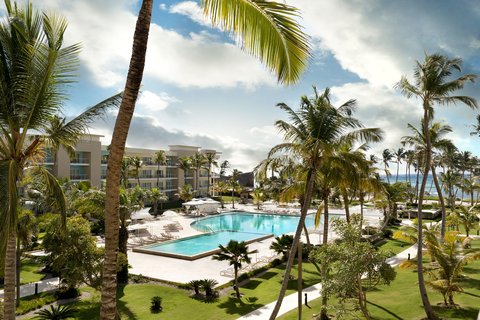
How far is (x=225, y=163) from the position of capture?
3910 inches

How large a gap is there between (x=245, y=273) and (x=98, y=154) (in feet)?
115

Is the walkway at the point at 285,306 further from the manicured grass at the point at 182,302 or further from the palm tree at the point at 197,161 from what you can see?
the palm tree at the point at 197,161

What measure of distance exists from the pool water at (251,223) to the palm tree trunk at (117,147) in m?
33.9

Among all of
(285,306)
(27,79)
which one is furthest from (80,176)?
(27,79)

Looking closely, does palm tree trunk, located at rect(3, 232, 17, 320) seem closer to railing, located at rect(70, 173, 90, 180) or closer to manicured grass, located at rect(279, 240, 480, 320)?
manicured grass, located at rect(279, 240, 480, 320)

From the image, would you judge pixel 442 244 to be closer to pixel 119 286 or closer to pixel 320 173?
pixel 320 173

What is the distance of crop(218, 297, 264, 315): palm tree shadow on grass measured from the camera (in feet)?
55.2

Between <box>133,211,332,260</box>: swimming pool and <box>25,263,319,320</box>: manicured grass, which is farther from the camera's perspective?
<box>133,211,332,260</box>: swimming pool

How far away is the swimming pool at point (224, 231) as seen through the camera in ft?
97.0

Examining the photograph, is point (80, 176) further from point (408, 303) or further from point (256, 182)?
point (408, 303)

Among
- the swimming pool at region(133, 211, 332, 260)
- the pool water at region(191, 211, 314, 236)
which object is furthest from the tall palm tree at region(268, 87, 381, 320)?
the pool water at region(191, 211, 314, 236)

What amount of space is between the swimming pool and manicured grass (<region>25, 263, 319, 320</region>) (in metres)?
7.40

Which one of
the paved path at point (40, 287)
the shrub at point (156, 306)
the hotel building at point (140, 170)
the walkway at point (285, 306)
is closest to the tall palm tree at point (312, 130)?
the walkway at point (285, 306)

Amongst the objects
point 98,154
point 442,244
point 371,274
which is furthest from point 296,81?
point 98,154
